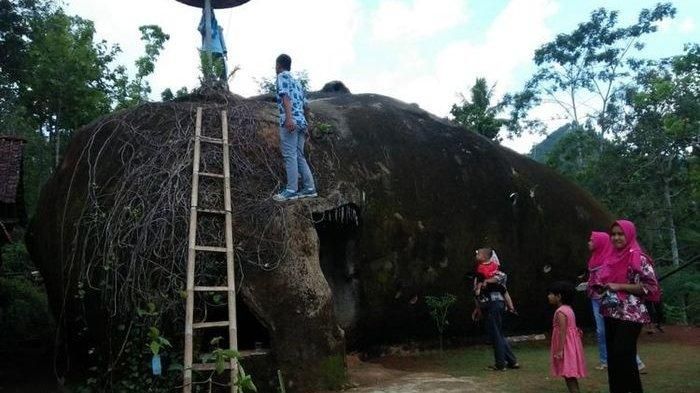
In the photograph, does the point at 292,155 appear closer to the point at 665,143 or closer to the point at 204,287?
the point at 204,287

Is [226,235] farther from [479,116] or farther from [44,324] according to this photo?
[479,116]

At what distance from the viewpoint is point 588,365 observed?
8539mm

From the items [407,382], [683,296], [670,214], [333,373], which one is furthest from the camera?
[670,214]

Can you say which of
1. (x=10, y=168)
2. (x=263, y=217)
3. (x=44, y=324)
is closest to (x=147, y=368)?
(x=263, y=217)

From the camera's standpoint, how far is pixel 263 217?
767cm

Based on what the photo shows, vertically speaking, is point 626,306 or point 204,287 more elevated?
point 204,287

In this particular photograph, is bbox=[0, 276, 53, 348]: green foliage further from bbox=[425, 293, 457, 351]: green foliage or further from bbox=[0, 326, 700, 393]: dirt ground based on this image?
bbox=[425, 293, 457, 351]: green foliage

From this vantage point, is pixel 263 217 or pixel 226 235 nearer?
pixel 226 235

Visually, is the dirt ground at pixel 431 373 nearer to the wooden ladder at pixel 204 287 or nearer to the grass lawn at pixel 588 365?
the grass lawn at pixel 588 365

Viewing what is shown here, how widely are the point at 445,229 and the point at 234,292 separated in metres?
5.08

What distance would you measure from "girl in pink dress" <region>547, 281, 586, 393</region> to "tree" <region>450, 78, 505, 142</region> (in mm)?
13480

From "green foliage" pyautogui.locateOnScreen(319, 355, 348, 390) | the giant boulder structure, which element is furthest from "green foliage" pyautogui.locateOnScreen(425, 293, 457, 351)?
"green foliage" pyautogui.locateOnScreen(319, 355, 348, 390)

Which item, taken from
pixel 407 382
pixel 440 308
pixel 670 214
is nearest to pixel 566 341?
pixel 407 382

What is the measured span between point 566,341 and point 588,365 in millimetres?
2851
